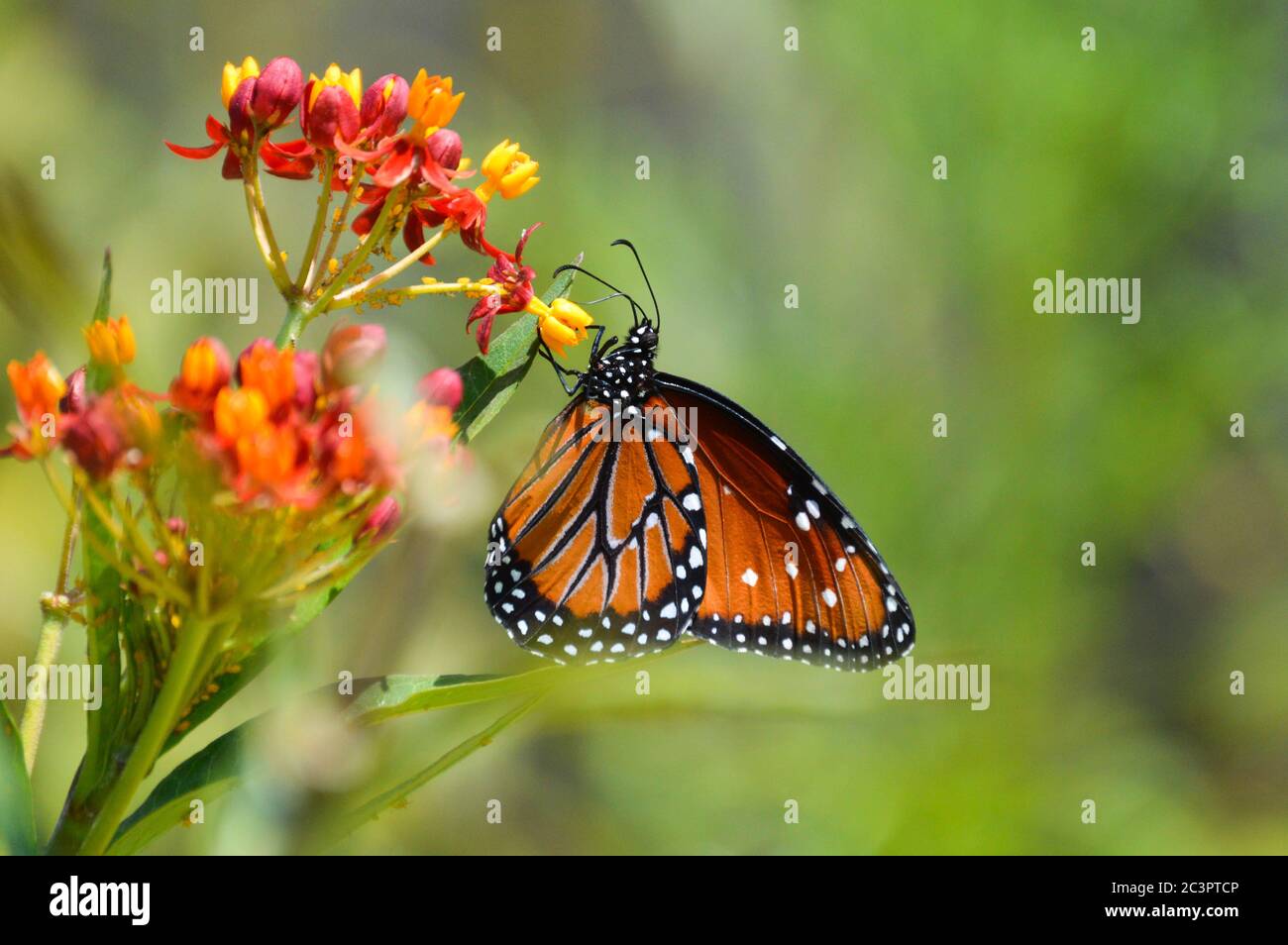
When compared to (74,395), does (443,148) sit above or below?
above

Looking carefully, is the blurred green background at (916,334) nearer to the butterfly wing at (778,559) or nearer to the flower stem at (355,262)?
the butterfly wing at (778,559)

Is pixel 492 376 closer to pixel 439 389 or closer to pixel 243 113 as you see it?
pixel 439 389

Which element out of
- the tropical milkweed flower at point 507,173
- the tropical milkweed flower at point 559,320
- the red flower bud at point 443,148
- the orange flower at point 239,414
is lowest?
the orange flower at point 239,414

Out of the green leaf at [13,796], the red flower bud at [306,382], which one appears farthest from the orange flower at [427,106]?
the green leaf at [13,796]

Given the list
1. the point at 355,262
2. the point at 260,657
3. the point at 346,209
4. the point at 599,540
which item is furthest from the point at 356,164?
the point at 599,540

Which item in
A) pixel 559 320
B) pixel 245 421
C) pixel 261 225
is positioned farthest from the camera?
pixel 559 320

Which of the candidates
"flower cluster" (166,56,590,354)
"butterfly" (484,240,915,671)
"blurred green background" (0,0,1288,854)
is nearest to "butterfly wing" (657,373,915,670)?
"butterfly" (484,240,915,671)
